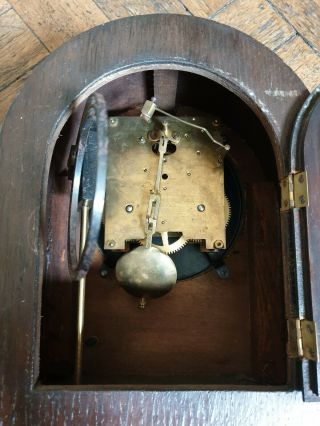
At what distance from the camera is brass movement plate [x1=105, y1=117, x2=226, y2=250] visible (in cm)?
102

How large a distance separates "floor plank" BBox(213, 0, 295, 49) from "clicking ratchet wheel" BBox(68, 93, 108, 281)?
1.77 ft

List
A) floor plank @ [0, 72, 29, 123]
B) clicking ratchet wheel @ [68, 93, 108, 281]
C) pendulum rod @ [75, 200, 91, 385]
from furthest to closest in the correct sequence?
1. floor plank @ [0, 72, 29, 123]
2. pendulum rod @ [75, 200, 91, 385]
3. clicking ratchet wheel @ [68, 93, 108, 281]

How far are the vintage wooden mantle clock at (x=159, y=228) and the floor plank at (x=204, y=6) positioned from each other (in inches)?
10.4

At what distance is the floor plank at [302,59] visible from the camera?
122 centimetres

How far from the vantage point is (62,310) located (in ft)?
3.37

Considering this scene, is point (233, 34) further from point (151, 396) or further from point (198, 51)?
point (151, 396)

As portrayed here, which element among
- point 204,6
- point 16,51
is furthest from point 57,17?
point 204,6

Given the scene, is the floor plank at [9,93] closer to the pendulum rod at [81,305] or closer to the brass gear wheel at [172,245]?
the pendulum rod at [81,305]

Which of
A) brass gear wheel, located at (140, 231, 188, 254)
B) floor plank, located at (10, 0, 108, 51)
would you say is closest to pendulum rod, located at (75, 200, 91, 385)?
brass gear wheel, located at (140, 231, 188, 254)

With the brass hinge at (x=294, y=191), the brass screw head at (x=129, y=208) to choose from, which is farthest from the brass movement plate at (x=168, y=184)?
the brass hinge at (x=294, y=191)

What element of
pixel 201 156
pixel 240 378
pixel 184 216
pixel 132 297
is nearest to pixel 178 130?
pixel 201 156

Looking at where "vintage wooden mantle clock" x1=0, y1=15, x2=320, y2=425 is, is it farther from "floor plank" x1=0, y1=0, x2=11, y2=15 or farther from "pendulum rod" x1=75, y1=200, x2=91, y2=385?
"floor plank" x1=0, y1=0, x2=11, y2=15

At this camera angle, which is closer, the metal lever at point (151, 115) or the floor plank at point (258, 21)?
the metal lever at point (151, 115)

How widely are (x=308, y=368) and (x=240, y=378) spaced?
246mm
